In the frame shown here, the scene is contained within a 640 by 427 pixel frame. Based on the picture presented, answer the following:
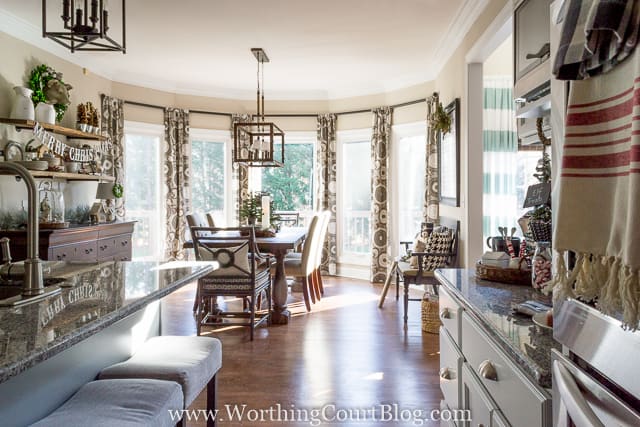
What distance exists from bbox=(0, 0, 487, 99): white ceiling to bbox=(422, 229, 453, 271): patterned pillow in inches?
73.2

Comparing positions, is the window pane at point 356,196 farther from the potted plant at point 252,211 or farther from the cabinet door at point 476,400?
the cabinet door at point 476,400

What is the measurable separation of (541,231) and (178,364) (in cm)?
150

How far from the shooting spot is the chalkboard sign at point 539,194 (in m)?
1.90

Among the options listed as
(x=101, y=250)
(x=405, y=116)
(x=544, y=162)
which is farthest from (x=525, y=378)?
(x=405, y=116)

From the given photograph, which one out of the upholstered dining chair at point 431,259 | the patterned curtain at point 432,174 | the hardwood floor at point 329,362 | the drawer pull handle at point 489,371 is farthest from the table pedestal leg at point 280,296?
the drawer pull handle at point 489,371

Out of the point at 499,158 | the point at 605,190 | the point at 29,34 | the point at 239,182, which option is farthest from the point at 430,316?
the point at 29,34

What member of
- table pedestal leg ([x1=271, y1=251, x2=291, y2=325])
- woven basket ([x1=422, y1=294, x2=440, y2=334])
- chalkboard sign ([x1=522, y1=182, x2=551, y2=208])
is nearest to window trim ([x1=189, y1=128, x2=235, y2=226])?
table pedestal leg ([x1=271, y1=251, x2=291, y2=325])

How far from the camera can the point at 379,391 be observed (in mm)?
2812

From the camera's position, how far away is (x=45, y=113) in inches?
171

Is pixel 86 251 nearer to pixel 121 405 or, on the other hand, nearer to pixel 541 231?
pixel 121 405

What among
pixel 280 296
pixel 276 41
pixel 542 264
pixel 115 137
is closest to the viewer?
pixel 542 264

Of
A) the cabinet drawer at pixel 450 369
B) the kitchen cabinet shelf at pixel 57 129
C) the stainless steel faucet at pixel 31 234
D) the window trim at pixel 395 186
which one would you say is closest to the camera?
the stainless steel faucet at pixel 31 234

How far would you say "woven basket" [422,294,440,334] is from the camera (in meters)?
3.99

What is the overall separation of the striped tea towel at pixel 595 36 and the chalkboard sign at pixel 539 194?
4.03ft
